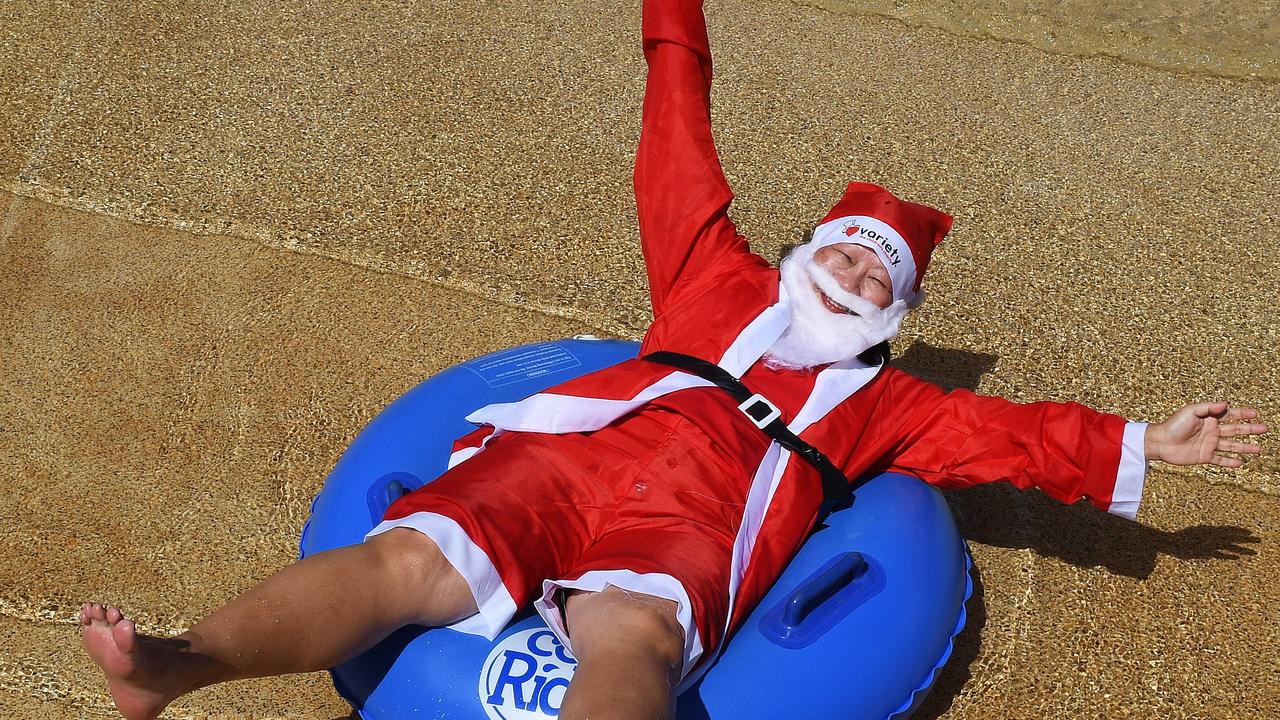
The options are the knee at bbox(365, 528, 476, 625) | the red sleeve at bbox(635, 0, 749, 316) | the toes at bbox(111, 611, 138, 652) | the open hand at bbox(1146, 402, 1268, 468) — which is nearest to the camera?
the toes at bbox(111, 611, 138, 652)

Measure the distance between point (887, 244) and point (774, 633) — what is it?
116cm

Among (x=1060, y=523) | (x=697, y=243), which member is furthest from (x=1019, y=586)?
(x=697, y=243)

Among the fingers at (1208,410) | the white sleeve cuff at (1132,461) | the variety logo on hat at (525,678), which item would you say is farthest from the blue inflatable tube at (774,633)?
the fingers at (1208,410)

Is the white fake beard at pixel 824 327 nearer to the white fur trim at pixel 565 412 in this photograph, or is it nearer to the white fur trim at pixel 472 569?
the white fur trim at pixel 565 412

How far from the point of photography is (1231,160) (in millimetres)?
5234

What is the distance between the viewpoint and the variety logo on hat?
2.35 metres

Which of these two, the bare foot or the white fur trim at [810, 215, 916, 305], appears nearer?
the bare foot

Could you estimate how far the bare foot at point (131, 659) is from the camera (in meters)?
2.01

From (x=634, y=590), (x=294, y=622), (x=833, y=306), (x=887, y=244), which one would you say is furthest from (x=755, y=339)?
(x=294, y=622)

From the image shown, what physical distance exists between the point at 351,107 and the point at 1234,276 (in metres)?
3.80

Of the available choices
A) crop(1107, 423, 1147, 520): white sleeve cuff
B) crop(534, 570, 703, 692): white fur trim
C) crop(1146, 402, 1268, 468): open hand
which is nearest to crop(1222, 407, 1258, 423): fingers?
crop(1146, 402, 1268, 468): open hand

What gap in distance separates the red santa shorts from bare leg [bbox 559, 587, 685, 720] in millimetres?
35

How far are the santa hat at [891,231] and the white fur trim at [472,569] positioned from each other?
1366mm

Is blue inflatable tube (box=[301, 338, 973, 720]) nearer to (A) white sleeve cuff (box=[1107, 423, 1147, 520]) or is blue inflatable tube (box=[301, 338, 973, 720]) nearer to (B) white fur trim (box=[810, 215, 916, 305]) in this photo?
(A) white sleeve cuff (box=[1107, 423, 1147, 520])
